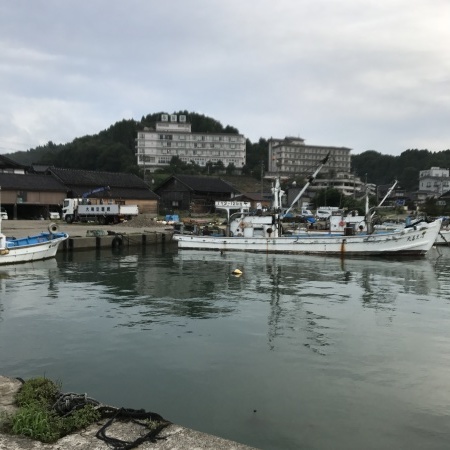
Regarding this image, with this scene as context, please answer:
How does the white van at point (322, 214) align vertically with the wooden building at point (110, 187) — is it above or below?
below

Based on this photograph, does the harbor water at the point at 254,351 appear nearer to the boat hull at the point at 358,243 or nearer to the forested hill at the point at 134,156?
the boat hull at the point at 358,243

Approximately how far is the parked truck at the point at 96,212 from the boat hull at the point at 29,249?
2382 centimetres

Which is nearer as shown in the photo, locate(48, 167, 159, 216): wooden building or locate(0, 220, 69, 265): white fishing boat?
locate(0, 220, 69, 265): white fishing boat

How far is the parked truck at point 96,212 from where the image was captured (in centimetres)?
5262

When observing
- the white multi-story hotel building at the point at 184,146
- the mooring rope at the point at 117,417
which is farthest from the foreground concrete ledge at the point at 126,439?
the white multi-story hotel building at the point at 184,146

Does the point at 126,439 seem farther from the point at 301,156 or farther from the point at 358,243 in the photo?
the point at 301,156

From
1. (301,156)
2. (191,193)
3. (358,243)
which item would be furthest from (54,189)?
(301,156)

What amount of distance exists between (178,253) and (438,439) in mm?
29027

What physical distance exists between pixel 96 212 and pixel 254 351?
45.3 m

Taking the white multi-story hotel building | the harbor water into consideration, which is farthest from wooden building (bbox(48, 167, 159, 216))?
the white multi-story hotel building

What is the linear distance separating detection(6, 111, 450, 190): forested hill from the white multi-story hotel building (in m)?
4.29

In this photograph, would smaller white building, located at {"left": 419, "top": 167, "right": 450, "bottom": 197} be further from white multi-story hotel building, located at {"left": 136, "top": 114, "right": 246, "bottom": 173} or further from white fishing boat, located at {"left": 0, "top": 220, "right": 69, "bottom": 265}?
white fishing boat, located at {"left": 0, "top": 220, "right": 69, "bottom": 265}

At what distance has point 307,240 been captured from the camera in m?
33.0

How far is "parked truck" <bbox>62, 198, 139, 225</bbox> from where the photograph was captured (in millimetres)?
52625
